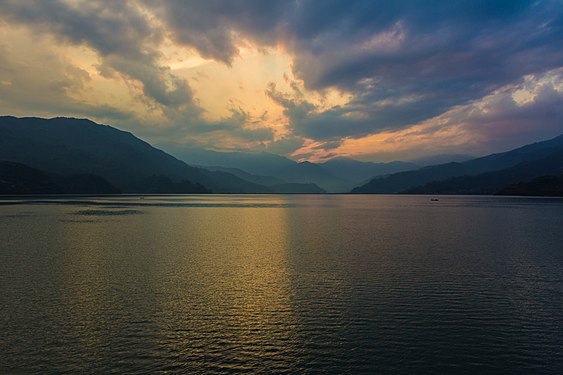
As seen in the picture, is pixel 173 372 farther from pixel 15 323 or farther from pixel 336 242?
pixel 336 242

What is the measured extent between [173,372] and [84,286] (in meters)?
26.6

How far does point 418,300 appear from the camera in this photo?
3912 centimetres

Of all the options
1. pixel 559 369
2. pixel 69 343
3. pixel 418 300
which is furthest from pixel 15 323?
pixel 559 369

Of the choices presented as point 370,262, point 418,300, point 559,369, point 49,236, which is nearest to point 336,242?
point 370,262

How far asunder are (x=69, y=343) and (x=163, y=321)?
7.34m

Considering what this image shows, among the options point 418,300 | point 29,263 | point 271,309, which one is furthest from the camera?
point 29,263

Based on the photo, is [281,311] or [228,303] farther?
[228,303]

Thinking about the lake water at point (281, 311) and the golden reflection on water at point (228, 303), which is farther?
the golden reflection on water at point (228, 303)

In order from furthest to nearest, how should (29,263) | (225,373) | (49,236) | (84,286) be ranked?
(49,236) → (29,263) → (84,286) → (225,373)

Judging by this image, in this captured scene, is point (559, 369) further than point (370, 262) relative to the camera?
No

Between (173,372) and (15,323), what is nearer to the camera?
(173,372)

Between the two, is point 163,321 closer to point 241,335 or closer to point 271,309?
point 241,335

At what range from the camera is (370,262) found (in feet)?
196

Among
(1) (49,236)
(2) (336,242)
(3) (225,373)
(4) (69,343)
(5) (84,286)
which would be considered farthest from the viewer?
(1) (49,236)
